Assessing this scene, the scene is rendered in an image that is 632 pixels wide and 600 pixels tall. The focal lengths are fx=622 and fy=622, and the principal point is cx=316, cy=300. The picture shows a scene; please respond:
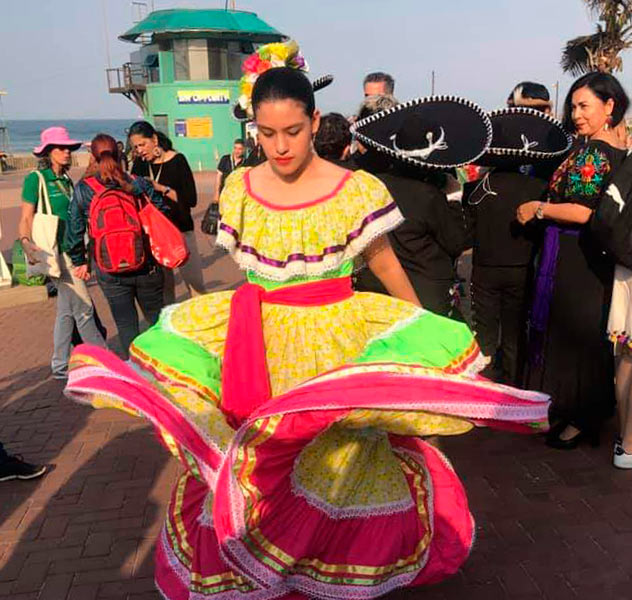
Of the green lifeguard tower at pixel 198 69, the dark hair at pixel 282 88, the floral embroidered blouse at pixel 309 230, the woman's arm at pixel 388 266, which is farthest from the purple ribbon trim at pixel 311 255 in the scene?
the green lifeguard tower at pixel 198 69

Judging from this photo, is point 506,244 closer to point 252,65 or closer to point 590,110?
point 590,110

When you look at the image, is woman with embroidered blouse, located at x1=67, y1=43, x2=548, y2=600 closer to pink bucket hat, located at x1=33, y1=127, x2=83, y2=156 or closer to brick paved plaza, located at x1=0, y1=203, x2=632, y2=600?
brick paved plaza, located at x1=0, y1=203, x2=632, y2=600

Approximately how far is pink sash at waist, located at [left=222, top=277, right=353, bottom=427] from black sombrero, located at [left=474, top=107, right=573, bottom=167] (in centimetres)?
219

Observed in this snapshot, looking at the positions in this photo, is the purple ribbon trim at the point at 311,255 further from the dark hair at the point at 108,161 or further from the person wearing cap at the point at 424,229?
the dark hair at the point at 108,161

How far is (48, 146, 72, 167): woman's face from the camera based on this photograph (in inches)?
186

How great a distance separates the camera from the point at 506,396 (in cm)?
196

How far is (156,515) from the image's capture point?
340 centimetres

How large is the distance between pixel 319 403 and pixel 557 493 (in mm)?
2229

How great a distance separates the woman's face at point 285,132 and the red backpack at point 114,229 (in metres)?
2.23

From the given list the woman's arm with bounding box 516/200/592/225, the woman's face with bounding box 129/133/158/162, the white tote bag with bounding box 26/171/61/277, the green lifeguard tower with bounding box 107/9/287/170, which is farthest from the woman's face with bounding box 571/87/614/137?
the green lifeguard tower with bounding box 107/9/287/170

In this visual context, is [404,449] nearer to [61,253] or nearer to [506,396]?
[506,396]

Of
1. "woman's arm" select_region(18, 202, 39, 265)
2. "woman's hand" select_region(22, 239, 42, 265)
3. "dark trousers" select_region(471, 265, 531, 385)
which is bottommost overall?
"dark trousers" select_region(471, 265, 531, 385)

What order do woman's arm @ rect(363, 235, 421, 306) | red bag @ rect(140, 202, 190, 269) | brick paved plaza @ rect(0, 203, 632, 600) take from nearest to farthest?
woman's arm @ rect(363, 235, 421, 306) < brick paved plaza @ rect(0, 203, 632, 600) < red bag @ rect(140, 202, 190, 269)

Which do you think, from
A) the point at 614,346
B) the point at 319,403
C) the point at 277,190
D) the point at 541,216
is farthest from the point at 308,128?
the point at 614,346
